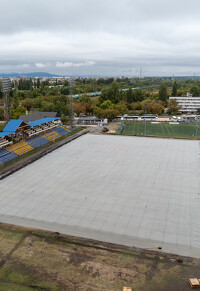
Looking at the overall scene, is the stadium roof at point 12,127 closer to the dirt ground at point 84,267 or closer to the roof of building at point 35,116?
the roof of building at point 35,116

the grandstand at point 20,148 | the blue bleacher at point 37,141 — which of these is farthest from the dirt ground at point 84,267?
the blue bleacher at point 37,141

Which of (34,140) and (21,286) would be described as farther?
(34,140)

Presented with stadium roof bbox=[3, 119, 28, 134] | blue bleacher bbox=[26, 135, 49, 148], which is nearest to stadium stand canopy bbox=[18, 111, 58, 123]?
blue bleacher bbox=[26, 135, 49, 148]

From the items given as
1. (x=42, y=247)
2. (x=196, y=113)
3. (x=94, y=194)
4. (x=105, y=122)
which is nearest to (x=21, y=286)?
(x=42, y=247)

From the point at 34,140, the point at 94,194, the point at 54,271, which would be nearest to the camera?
the point at 54,271

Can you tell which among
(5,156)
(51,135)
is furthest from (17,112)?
(5,156)

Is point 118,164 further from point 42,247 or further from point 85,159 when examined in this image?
point 42,247

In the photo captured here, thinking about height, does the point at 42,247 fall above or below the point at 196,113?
below

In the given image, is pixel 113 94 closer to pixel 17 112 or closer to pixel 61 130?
pixel 17 112
